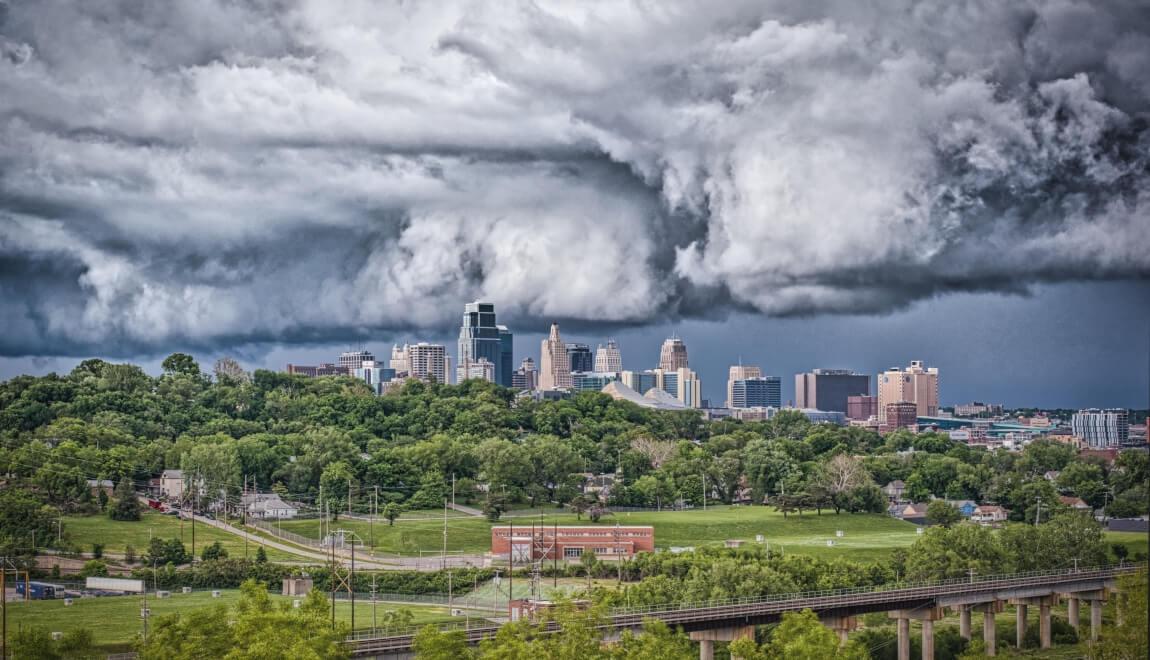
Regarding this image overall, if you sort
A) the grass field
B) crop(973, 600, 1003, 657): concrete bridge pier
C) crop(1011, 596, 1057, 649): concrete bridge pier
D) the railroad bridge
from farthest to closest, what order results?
the grass field < crop(1011, 596, 1057, 649): concrete bridge pier < crop(973, 600, 1003, 657): concrete bridge pier < the railroad bridge

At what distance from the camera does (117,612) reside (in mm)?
55000

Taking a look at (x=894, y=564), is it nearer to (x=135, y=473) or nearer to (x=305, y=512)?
(x=305, y=512)

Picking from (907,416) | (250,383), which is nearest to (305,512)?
(250,383)

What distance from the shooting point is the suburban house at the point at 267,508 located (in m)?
76.8

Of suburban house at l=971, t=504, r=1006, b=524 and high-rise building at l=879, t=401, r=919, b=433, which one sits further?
high-rise building at l=879, t=401, r=919, b=433

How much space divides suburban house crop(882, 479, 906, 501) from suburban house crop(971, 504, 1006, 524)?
6.64 meters

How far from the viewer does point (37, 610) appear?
54.3m

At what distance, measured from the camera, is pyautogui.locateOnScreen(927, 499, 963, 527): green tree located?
3027 inches

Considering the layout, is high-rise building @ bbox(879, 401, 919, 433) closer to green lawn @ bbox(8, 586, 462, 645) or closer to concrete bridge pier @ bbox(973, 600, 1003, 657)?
concrete bridge pier @ bbox(973, 600, 1003, 657)

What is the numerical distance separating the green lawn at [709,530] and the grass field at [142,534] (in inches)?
179

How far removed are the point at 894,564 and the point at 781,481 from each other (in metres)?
Result: 26.5

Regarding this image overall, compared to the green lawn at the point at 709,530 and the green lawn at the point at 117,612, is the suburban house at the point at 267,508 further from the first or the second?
the green lawn at the point at 117,612

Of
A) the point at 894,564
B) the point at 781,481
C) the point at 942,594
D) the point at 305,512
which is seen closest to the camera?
the point at 942,594

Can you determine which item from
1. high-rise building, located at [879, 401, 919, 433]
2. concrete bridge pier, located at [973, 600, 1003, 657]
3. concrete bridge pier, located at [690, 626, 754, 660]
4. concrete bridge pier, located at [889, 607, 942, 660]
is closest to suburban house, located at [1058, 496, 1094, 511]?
concrete bridge pier, located at [973, 600, 1003, 657]
